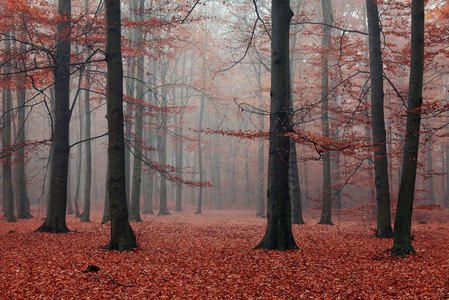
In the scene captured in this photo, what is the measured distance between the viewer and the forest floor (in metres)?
4.63

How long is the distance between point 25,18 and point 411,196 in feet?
31.3

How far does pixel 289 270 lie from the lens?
5586 mm

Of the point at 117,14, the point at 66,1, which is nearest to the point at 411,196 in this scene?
the point at 117,14

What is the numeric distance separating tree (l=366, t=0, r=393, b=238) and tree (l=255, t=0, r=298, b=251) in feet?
10.9

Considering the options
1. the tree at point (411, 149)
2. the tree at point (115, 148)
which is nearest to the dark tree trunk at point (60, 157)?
the tree at point (115, 148)

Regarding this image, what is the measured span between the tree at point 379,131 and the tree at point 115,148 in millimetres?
6371

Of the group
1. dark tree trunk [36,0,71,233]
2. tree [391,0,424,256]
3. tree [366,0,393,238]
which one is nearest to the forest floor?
tree [391,0,424,256]

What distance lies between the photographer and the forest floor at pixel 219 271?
4.63m

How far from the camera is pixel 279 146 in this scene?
713 cm

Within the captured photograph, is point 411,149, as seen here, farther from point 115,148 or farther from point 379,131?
point 115,148

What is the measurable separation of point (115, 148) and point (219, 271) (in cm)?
340

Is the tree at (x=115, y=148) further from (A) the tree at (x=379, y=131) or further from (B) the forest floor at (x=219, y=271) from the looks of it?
(A) the tree at (x=379, y=131)

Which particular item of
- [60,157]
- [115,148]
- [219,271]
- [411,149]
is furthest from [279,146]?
[60,157]

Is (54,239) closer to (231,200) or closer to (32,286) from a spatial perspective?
(32,286)
